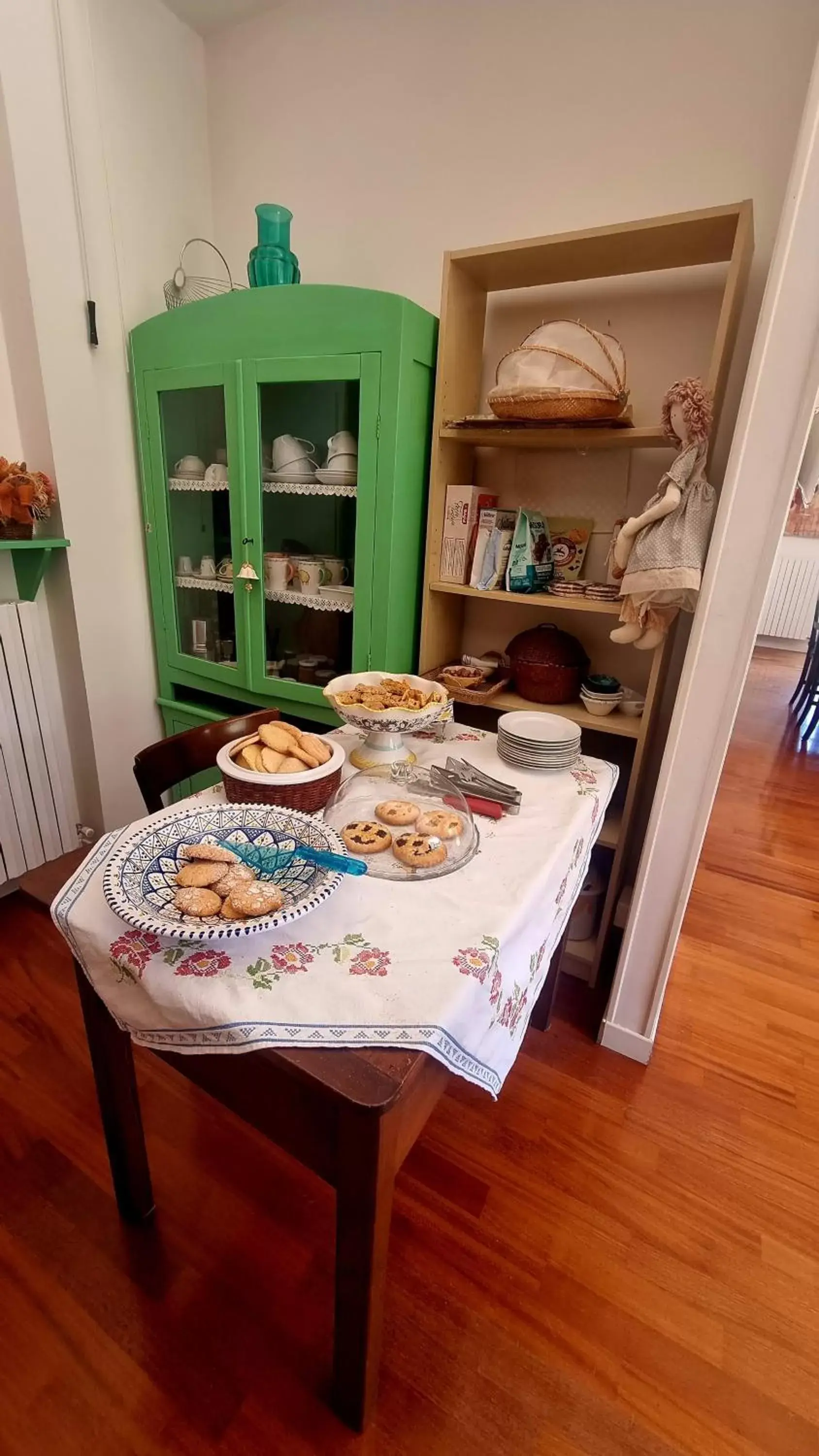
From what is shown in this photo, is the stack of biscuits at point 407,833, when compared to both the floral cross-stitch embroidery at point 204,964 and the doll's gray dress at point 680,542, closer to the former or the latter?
the floral cross-stitch embroidery at point 204,964

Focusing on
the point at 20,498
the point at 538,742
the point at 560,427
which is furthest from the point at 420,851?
the point at 20,498

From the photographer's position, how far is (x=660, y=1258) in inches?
42.7

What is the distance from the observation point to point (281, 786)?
91 cm

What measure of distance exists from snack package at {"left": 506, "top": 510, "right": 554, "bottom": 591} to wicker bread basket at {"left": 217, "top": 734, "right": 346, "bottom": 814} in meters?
0.77

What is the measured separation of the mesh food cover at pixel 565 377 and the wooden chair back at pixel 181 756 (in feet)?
2.96

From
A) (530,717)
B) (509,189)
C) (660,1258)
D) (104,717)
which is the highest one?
(509,189)

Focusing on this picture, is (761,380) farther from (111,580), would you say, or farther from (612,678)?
(111,580)

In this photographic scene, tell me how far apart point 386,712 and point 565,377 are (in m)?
0.85

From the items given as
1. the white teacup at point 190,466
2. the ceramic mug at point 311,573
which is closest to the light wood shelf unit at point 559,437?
the ceramic mug at point 311,573

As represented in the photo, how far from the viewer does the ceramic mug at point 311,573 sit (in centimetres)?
169

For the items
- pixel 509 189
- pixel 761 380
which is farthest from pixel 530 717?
pixel 509 189

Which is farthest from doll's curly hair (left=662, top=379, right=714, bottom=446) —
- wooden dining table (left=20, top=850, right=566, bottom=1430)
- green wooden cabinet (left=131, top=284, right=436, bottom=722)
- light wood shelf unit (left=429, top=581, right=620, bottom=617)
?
wooden dining table (left=20, top=850, right=566, bottom=1430)

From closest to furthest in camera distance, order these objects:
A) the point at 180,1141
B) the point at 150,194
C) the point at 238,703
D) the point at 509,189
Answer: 1. the point at 180,1141
2. the point at 509,189
3. the point at 150,194
4. the point at 238,703

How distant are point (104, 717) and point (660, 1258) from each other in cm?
194
